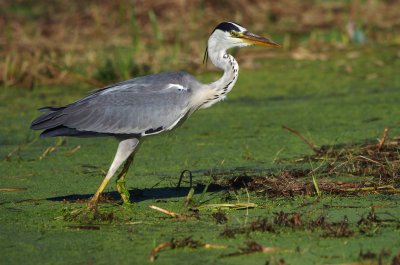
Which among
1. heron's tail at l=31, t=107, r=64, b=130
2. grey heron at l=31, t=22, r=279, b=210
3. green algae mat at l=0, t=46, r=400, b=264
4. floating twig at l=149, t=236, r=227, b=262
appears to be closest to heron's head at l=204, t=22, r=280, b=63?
grey heron at l=31, t=22, r=279, b=210

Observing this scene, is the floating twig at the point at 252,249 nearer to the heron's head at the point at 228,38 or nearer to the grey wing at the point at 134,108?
the grey wing at the point at 134,108

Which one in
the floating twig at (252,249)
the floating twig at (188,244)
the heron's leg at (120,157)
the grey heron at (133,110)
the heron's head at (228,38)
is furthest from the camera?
the heron's head at (228,38)

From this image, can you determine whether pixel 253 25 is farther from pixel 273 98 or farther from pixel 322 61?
pixel 273 98

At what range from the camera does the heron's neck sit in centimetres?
588

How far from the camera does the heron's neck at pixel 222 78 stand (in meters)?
5.88

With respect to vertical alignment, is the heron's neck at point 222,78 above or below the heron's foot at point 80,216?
above

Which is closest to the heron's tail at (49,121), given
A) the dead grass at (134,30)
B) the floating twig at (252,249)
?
the floating twig at (252,249)

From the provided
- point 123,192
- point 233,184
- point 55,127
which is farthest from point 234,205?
point 55,127

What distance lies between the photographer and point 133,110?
579 centimetres

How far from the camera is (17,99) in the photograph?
9562 millimetres

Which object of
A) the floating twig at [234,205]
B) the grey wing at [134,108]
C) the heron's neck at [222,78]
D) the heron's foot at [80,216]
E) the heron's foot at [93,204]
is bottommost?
the heron's foot at [80,216]

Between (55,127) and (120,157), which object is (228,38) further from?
(55,127)

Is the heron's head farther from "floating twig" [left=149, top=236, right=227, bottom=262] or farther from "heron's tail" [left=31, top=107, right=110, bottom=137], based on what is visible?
"floating twig" [left=149, top=236, right=227, bottom=262]

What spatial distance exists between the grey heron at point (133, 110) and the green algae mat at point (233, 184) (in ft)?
1.28
